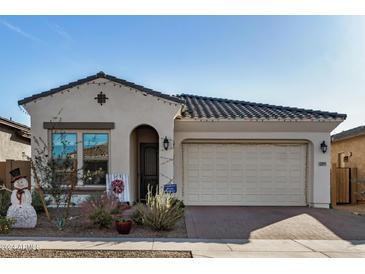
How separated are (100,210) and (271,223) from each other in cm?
520

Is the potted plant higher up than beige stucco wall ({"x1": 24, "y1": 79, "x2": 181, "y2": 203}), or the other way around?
beige stucco wall ({"x1": 24, "y1": 79, "x2": 181, "y2": 203})

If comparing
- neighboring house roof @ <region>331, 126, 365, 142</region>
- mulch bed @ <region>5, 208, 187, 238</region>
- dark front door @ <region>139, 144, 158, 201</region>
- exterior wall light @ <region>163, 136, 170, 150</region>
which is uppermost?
neighboring house roof @ <region>331, 126, 365, 142</region>

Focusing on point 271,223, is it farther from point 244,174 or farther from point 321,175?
point 321,175

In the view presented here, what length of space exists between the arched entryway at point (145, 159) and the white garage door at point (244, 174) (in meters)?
1.39

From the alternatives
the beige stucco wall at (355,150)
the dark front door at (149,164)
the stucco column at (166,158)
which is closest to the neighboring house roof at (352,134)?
the beige stucco wall at (355,150)

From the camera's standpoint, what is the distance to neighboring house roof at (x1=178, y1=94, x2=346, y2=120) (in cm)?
1474

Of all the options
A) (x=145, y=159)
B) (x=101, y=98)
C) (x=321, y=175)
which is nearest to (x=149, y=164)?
(x=145, y=159)

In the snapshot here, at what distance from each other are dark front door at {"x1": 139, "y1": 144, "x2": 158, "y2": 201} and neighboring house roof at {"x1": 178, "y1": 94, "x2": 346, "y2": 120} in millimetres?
2232

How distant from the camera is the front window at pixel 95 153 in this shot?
13719mm

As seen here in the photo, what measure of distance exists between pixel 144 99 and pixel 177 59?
6.57 ft

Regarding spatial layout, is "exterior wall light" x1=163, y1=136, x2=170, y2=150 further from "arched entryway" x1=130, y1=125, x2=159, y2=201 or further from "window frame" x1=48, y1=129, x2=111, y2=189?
"window frame" x1=48, y1=129, x2=111, y2=189

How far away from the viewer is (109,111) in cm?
1367

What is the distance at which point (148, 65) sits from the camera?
13.1 metres

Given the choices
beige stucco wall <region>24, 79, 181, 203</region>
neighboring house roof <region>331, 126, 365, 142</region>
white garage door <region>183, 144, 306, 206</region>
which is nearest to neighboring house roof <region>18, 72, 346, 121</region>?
beige stucco wall <region>24, 79, 181, 203</region>
